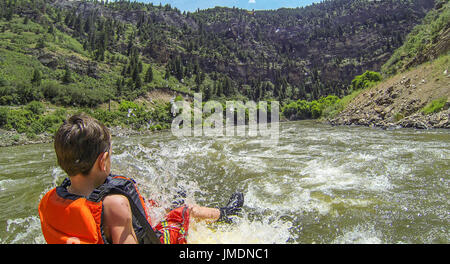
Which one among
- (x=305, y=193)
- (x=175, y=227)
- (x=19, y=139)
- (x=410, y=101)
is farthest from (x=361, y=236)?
(x=19, y=139)

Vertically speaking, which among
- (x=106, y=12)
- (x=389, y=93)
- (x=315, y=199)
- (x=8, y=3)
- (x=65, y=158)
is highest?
(x=106, y=12)

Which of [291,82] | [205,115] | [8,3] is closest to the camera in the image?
[205,115]

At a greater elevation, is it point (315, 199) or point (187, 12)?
point (187, 12)

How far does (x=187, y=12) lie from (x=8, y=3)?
3318 inches

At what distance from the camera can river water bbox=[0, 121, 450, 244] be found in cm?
267

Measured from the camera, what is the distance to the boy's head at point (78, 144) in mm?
1519

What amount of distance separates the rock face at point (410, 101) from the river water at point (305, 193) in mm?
5341

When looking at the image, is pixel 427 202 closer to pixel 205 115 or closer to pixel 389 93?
pixel 389 93

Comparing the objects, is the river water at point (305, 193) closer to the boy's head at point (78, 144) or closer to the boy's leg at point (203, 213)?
the boy's leg at point (203, 213)

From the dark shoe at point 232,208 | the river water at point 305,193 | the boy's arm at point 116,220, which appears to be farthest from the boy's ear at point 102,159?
the dark shoe at point 232,208

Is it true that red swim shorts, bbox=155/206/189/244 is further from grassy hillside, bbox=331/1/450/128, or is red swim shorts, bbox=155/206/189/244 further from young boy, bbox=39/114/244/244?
grassy hillside, bbox=331/1/450/128

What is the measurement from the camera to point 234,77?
10638 centimetres

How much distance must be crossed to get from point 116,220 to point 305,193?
3242mm
